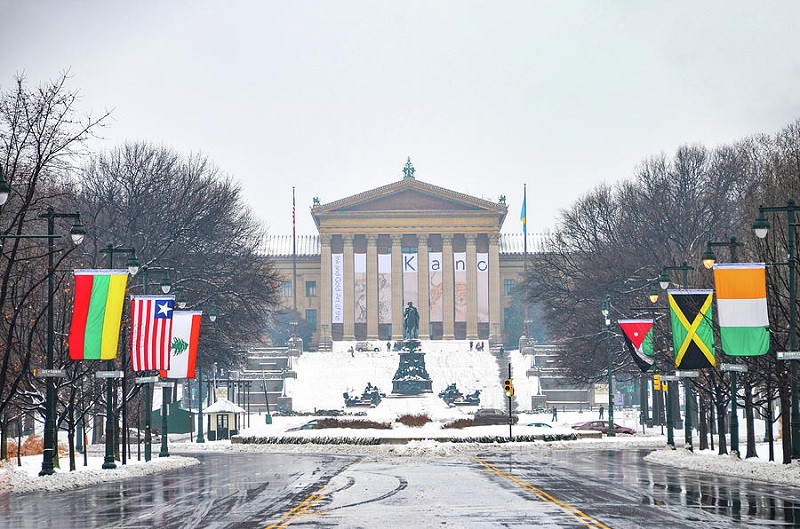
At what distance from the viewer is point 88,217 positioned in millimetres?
62000

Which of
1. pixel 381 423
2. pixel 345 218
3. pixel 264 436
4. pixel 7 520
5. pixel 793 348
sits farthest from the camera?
pixel 345 218

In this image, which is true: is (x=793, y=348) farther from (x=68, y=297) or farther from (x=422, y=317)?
(x=422, y=317)

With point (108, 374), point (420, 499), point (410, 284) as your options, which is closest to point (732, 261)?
point (420, 499)

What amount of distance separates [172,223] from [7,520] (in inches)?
1697

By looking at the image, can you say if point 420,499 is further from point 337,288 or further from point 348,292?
point 348,292

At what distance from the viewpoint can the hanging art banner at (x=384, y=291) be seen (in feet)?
492

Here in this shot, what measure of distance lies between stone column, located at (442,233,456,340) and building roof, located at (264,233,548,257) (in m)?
17.3

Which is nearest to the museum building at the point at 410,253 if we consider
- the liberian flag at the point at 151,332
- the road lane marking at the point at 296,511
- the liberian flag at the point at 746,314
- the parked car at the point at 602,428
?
the parked car at the point at 602,428

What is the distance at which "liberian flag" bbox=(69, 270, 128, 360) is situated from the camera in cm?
3061

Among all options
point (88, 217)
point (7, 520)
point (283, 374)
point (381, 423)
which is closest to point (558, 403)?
point (283, 374)

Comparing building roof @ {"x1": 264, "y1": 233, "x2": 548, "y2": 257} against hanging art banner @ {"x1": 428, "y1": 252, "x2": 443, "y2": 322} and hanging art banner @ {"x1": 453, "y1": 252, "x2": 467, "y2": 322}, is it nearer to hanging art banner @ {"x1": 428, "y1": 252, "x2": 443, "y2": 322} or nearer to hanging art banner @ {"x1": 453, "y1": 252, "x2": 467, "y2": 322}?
hanging art banner @ {"x1": 453, "y1": 252, "x2": 467, "y2": 322}

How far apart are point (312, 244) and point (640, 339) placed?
132929mm

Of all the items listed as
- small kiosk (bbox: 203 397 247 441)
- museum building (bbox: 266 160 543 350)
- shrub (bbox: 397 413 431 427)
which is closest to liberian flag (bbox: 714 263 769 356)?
shrub (bbox: 397 413 431 427)

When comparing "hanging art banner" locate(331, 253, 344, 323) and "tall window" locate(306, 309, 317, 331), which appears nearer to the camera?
"hanging art banner" locate(331, 253, 344, 323)
